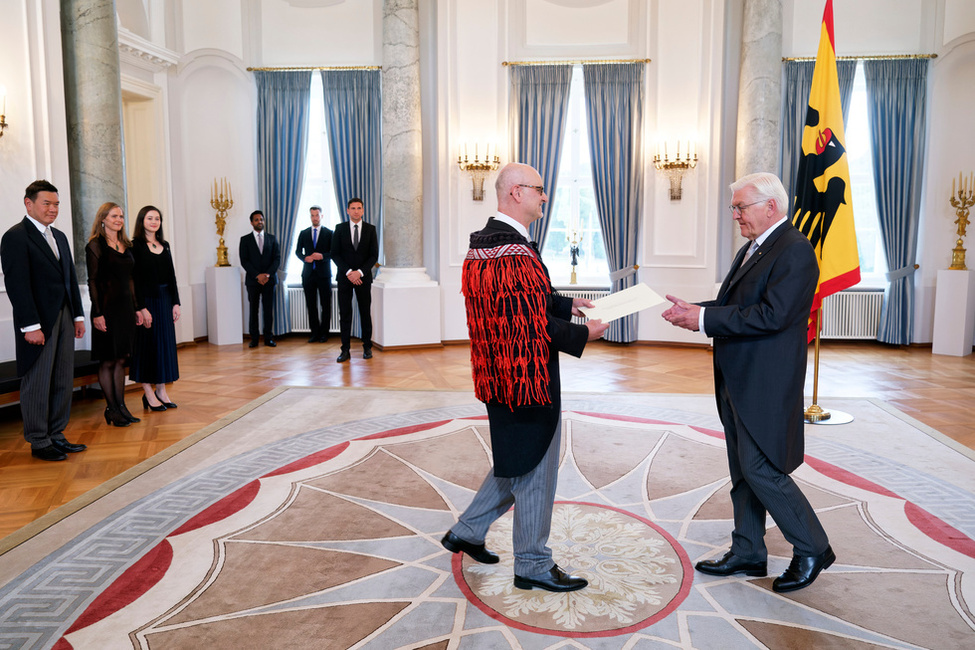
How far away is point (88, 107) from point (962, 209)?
8965mm

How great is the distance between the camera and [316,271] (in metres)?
8.59

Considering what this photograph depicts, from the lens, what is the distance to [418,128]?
803 centimetres

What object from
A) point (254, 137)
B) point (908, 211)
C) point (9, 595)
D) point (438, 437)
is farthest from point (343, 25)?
point (9, 595)

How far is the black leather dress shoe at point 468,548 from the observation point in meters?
2.66

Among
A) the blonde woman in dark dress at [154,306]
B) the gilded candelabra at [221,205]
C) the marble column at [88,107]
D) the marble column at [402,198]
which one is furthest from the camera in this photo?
the gilded candelabra at [221,205]

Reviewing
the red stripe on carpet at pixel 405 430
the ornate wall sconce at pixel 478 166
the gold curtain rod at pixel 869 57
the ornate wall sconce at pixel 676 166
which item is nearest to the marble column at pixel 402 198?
the ornate wall sconce at pixel 478 166

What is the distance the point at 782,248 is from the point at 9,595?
3020 mm

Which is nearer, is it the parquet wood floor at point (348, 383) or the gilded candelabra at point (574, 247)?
the parquet wood floor at point (348, 383)

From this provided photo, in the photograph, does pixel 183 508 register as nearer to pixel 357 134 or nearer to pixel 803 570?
pixel 803 570

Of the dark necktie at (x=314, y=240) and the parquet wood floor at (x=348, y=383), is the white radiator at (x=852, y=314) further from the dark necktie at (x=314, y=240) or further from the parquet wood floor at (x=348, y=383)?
the dark necktie at (x=314, y=240)

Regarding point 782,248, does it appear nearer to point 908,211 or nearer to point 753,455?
point 753,455

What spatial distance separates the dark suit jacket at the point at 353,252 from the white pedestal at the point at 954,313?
20.8 ft

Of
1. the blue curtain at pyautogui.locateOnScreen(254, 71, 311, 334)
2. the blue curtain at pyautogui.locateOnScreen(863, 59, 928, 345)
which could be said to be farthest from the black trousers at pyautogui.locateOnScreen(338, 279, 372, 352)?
the blue curtain at pyautogui.locateOnScreen(863, 59, 928, 345)

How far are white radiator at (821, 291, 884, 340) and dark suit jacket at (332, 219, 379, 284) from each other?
18.0ft
